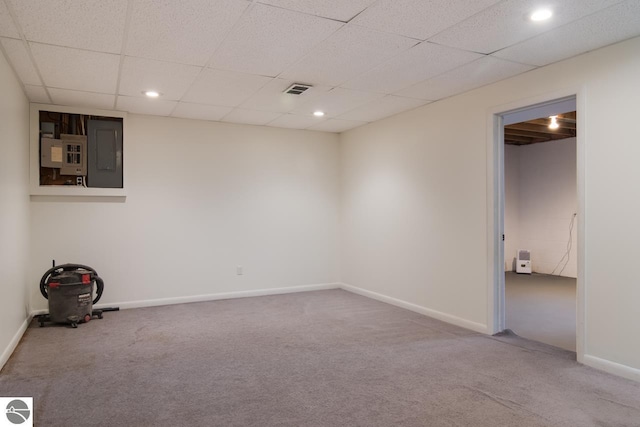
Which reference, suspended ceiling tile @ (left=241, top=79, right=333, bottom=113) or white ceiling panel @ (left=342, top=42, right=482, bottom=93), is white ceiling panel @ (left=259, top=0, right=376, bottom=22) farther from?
suspended ceiling tile @ (left=241, top=79, right=333, bottom=113)

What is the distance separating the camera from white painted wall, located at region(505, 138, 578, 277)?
25.4 feet

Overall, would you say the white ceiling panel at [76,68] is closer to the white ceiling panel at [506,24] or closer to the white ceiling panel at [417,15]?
the white ceiling panel at [417,15]

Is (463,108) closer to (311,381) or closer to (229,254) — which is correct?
(311,381)

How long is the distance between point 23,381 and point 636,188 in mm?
4629

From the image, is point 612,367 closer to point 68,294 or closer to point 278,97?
point 278,97

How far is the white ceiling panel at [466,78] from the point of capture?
3480 millimetres

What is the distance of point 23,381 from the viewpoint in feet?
9.59

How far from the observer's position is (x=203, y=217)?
5621 millimetres

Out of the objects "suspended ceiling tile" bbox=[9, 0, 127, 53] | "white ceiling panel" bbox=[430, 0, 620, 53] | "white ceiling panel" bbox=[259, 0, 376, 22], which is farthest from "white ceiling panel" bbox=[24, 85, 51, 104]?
"white ceiling panel" bbox=[430, 0, 620, 53]

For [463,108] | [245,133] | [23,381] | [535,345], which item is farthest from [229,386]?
[245,133]

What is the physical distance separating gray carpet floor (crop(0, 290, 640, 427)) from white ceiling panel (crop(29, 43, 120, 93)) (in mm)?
2465

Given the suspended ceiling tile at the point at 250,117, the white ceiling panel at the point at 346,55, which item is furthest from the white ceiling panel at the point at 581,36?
the suspended ceiling tile at the point at 250,117

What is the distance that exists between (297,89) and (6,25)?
235cm

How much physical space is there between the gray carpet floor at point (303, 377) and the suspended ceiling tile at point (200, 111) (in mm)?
2511
